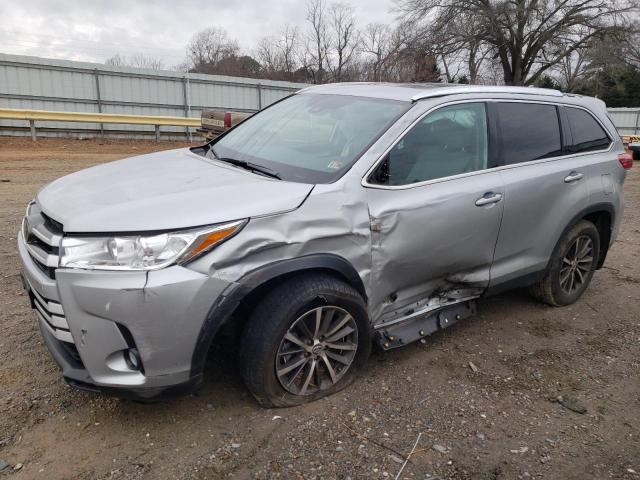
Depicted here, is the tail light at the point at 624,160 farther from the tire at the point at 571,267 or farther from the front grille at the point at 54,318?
the front grille at the point at 54,318

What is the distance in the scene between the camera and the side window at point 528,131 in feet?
12.5

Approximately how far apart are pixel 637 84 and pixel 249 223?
160 feet

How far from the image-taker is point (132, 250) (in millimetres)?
2434

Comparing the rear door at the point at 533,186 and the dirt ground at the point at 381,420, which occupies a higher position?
the rear door at the point at 533,186

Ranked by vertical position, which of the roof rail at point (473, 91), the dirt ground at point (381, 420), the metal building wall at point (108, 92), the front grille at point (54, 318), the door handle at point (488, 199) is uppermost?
the metal building wall at point (108, 92)

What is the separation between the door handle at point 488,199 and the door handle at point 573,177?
83 centimetres

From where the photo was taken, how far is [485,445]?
2.81m

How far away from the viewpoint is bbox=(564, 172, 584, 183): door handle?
4.09 m

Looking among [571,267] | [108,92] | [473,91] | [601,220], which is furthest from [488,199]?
[108,92]

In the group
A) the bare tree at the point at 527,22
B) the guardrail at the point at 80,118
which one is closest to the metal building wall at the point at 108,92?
the guardrail at the point at 80,118

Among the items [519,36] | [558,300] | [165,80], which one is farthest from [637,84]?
[558,300]

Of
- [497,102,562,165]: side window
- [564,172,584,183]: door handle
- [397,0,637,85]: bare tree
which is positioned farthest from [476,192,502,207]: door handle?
[397,0,637,85]: bare tree

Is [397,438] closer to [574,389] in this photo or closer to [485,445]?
[485,445]

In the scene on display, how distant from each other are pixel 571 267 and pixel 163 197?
3507mm
